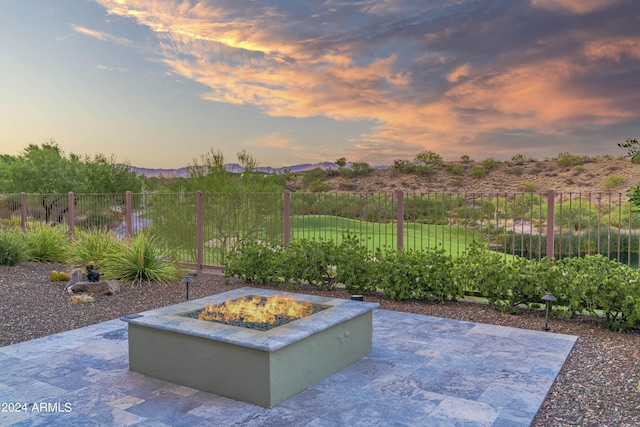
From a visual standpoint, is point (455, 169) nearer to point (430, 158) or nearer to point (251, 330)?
point (430, 158)

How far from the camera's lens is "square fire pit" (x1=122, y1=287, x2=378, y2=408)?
146 inches

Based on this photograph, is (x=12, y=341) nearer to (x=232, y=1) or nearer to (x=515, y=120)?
(x=232, y=1)

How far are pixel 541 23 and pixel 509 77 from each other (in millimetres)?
2255

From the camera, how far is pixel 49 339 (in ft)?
17.9

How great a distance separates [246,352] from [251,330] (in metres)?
0.33

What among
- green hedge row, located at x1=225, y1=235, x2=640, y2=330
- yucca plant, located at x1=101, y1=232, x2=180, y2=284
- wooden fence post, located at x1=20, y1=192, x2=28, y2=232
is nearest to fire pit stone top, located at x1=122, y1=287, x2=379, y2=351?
green hedge row, located at x1=225, y1=235, x2=640, y2=330

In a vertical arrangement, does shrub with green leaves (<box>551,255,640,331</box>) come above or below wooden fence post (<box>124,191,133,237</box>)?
below

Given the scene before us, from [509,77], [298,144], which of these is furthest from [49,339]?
[509,77]

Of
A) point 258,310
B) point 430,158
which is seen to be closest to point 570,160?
point 430,158

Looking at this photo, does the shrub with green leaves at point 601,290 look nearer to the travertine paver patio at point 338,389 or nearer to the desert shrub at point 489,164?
the travertine paver patio at point 338,389

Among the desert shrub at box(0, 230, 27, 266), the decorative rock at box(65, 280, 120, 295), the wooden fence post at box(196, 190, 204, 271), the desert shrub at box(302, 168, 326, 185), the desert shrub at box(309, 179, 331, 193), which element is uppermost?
the desert shrub at box(302, 168, 326, 185)

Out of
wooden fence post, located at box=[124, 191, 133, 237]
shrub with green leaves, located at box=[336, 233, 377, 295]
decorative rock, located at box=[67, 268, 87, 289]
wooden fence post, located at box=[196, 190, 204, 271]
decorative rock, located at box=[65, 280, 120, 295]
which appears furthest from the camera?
wooden fence post, located at box=[124, 191, 133, 237]

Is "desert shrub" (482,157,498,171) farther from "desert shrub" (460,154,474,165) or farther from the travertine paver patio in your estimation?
the travertine paver patio

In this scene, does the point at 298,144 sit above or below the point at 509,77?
below
